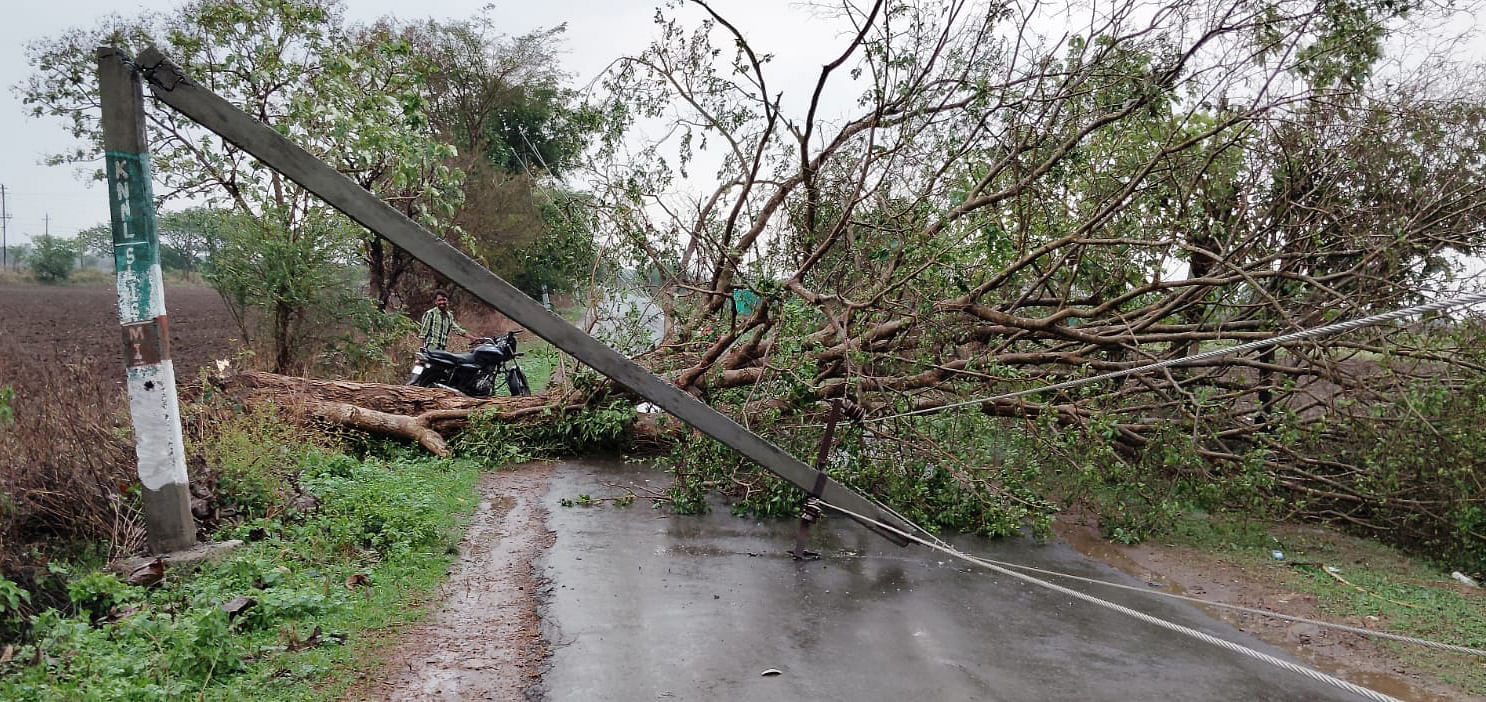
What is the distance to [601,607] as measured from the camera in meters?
5.39

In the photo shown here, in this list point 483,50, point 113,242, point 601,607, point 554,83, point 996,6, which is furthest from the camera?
point 554,83

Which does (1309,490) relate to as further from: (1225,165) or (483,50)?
(483,50)

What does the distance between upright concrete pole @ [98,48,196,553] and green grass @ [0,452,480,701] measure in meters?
0.47

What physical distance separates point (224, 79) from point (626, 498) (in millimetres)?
8260

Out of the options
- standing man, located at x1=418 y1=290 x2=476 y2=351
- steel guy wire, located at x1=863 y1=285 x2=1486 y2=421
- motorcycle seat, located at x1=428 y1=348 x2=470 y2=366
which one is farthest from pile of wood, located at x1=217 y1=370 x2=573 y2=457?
steel guy wire, located at x1=863 y1=285 x2=1486 y2=421

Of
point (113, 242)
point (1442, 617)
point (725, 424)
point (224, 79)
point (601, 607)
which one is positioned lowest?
point (1442, 617)

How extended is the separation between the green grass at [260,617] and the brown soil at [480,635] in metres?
0.15

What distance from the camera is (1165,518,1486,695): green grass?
5.30 metres

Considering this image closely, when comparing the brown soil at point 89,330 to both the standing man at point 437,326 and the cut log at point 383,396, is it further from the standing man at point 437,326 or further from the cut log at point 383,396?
the standing man at point 437,326

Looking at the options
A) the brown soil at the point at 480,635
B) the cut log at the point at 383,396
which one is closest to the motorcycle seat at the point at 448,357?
the cut log at the point at 383,396

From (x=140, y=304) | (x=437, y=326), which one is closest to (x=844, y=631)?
(x=140, y=304)

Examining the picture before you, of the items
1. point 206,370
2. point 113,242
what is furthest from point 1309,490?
point 206,370

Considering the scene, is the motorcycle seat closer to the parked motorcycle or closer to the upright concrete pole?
the parked motorcycle

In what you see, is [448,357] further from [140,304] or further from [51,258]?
[51,258]
